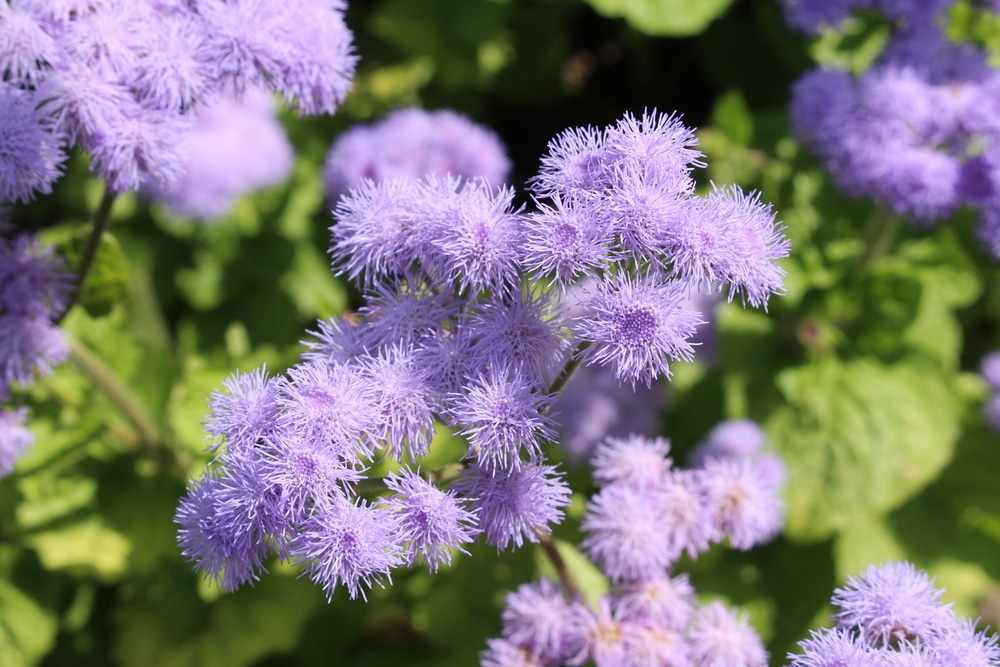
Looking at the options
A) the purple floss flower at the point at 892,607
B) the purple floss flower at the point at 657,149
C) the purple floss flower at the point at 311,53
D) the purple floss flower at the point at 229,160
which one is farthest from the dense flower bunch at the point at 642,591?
the purple floss flower at the point at 229,160

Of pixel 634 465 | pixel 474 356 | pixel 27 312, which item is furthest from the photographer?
pixel 27 312

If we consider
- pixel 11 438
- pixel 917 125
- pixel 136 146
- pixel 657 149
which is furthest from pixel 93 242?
pixel 917 125

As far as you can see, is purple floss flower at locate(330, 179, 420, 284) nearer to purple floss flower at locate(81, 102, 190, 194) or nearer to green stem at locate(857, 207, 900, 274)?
purple floss flower at locate(81, 102, 190, 194)

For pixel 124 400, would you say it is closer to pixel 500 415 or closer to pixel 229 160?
pixel 229 160

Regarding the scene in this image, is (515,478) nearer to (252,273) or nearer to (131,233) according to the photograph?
(252,273)

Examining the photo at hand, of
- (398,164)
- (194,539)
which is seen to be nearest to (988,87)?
(398,164)

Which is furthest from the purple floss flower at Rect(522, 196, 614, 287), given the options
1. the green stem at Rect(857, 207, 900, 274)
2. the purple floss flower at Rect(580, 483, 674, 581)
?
the green stem at Rect(857, 207, 900, 274)
